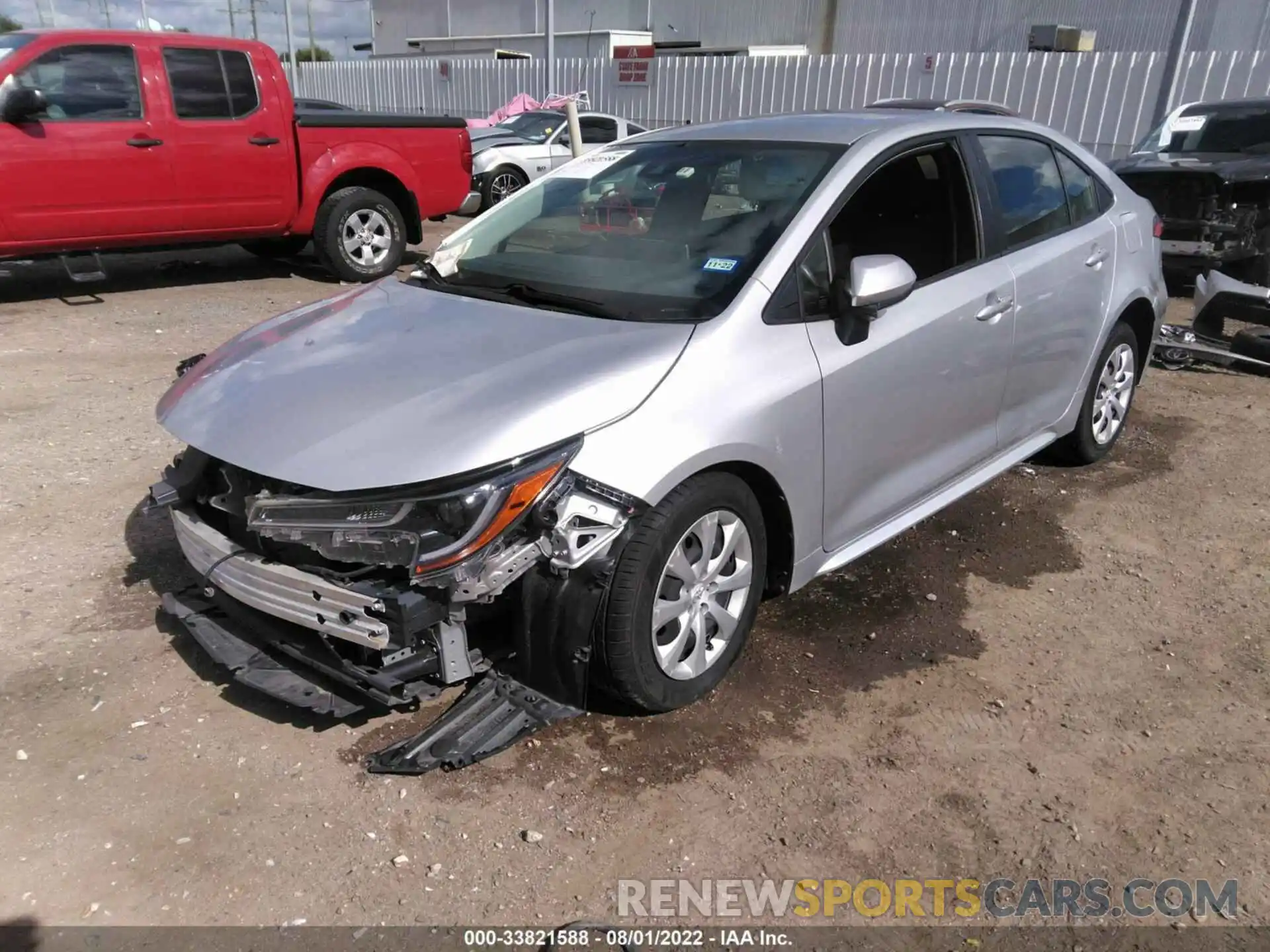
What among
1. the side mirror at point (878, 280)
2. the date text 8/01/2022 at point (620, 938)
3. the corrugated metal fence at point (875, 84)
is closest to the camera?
the date text 8/01/2022 at point (620, 938)

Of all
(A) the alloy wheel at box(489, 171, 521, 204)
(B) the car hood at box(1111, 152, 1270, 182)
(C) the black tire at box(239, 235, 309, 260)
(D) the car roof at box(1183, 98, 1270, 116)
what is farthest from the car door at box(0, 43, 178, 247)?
(D) the car roof at box(1183, 98, 1270, 116)

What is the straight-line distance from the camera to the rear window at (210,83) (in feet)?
26.7

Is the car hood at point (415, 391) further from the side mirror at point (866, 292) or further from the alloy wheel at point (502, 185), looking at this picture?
the alloy wheel at point (502, 185)

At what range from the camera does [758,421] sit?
2996 millimetres

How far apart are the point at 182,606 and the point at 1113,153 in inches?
676

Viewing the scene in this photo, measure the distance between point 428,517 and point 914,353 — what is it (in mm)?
1872

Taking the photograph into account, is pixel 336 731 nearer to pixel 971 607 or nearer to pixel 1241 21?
pixel 971 607

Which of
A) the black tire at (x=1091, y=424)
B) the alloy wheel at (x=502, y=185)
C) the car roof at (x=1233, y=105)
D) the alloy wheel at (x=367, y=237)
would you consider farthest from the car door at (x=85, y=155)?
the car roof at (x=1233, y=105)

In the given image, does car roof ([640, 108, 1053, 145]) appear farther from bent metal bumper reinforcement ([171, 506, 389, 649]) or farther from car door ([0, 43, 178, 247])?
car door ([0, 43, 178, 247])

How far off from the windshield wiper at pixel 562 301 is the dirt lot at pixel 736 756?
105 cm

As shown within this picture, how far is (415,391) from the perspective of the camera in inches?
113

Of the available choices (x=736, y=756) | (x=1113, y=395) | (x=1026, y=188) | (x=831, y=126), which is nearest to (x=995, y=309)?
(x=1026, y=188)

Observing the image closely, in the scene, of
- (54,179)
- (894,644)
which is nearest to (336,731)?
(894,644)

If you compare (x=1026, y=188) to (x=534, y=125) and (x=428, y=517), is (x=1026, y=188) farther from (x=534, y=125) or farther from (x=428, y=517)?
(x=534, y=125)
